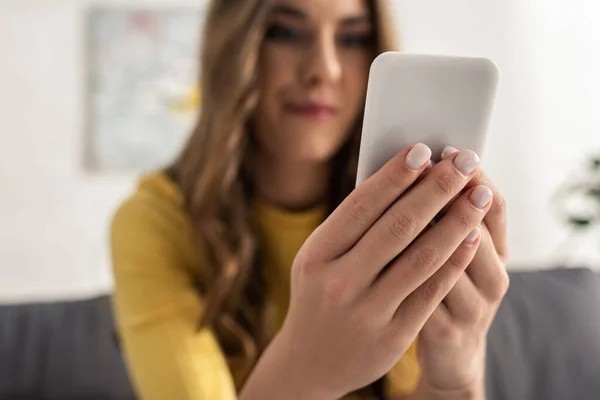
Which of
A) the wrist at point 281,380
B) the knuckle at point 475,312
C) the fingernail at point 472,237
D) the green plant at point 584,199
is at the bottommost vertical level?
the green plant at point 584,199

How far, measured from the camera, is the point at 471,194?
1.28 ft

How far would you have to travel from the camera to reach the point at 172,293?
2.24 ft

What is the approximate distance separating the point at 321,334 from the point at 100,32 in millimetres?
1689

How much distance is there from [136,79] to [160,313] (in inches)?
54.3

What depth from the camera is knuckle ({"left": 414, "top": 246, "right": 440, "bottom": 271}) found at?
1.29 ft

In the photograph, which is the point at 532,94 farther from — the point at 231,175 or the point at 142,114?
the point at 231,175

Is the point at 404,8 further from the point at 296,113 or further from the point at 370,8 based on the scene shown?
the point at 296,113

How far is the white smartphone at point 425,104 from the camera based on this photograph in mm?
386

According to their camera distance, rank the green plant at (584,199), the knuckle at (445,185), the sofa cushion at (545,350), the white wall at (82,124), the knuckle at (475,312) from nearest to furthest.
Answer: the knuckle at (445,185)
the knuckle at (475,312)
the sofa cushion at (545,350)
the green plant at (584,199)
the white wall at (82,124)

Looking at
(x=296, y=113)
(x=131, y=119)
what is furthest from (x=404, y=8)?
(x=296, y=113)

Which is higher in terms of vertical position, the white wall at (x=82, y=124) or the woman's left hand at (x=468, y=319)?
the woman's left hand at (x=468, y=319)

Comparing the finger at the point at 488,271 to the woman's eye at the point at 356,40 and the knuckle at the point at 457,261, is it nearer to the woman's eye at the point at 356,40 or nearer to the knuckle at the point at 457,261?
the knuckle at the point at 457,261

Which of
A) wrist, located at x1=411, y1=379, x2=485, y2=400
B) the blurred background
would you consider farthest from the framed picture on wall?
wrist, located at x1=411, y1=379, x2=485, y2=400

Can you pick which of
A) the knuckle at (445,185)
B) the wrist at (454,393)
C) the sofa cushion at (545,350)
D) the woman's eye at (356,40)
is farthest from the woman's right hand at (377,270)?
the sofa cushion at (545,350)
